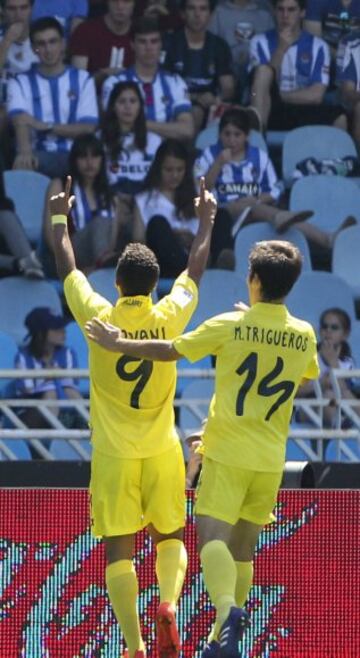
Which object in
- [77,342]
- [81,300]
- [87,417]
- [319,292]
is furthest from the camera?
[319,292]

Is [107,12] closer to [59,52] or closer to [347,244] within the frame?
[59,52]

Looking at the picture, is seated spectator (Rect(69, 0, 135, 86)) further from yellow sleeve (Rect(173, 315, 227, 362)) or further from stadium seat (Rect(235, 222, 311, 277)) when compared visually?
yellow sleeve (Rect(173, 315, 227, 362))

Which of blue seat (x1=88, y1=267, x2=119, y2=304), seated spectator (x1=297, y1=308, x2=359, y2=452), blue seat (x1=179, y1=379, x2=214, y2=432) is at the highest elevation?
blue seat (x1=88, y1=267, x2=119, y2=304)

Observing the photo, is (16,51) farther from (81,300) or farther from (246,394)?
(246,394)

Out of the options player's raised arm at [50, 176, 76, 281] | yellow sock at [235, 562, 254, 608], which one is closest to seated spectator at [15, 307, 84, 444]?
player's raised arm at [50, 176, 76, 281]

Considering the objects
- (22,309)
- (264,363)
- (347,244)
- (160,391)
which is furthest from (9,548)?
(347,244)

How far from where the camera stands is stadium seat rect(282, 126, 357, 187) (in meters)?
14.4

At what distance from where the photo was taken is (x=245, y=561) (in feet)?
23.5

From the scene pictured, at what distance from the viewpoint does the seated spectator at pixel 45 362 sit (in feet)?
41.2

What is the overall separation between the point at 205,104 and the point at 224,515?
26.2 feet

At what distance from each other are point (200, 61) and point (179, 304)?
7344 millimetres

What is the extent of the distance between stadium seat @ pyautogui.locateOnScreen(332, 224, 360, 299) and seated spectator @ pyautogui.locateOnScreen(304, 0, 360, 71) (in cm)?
192

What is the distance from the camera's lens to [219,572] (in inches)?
267

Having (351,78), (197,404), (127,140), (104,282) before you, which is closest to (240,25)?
(351,78)
